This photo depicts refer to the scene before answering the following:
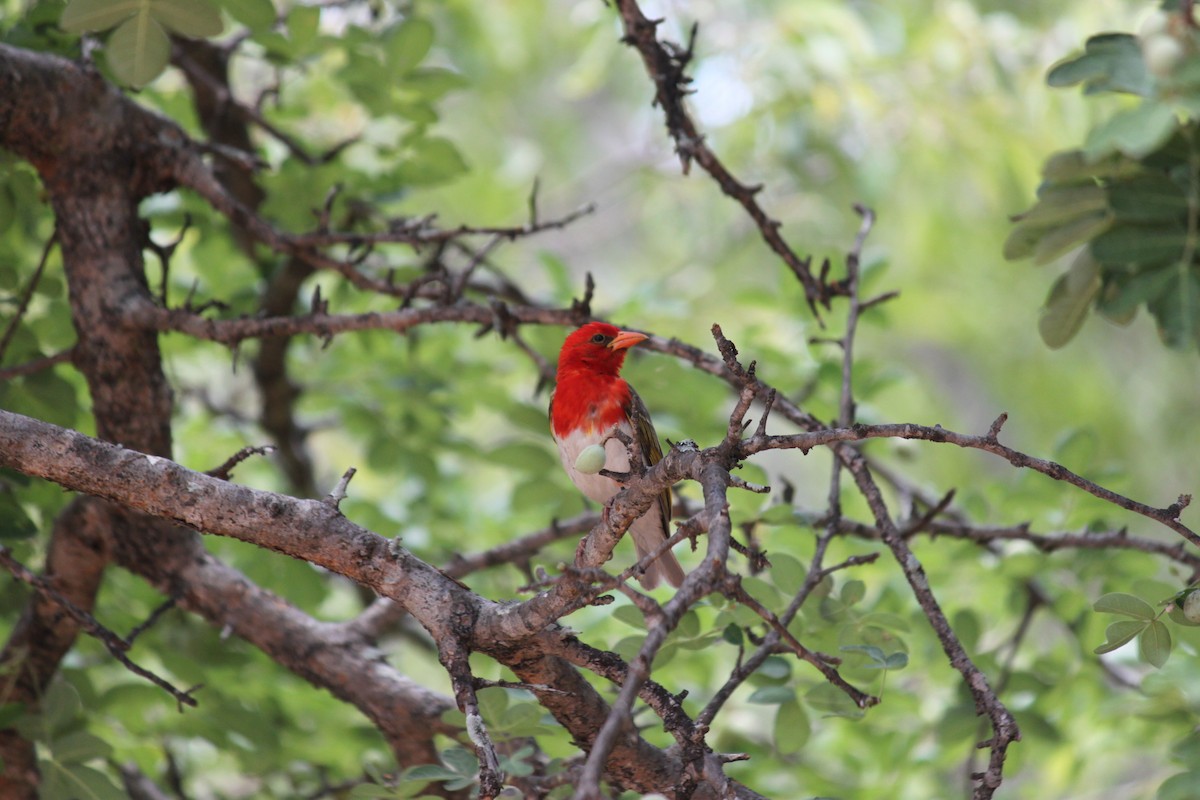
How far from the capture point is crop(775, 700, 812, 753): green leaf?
119 inches

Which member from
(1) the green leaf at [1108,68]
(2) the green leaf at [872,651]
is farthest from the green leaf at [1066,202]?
(2) the green leaf at [872,651]

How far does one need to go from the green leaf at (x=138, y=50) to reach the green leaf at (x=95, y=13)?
29mm

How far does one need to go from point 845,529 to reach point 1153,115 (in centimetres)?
142

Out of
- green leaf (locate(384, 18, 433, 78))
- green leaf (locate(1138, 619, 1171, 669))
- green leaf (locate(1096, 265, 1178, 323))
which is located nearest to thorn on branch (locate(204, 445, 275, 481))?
green leaf (locate(384, 18, 433, 78))

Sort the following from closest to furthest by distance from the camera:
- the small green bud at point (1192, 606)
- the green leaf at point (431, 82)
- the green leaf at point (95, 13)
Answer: the small green bud at point (1192, 606), the green leaf at point (95, 13), the green leaf at point (431, 82)

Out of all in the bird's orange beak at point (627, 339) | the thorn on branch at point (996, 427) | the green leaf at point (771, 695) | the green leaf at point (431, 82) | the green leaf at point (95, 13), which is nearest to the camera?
the thorn on branch at point (996, 427)

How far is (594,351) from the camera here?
358 centimetres

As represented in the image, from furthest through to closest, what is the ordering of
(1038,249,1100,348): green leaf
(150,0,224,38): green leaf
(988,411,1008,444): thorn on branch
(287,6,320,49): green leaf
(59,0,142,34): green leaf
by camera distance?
(287,6,320,49): green leaf
(1038,249,1100,348): green leaf
(150,0,224,38): green leaf
(59,0,142,34): green leaf
(988,411,1008,444): thorn on branch

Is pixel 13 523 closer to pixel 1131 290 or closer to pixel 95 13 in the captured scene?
pixel 95 13

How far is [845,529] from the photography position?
330cm

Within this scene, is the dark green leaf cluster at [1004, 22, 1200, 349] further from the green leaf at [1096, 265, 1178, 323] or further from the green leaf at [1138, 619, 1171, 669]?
the green leaf at [1138, 619, 1171, 669]

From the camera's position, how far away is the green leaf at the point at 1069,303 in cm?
314

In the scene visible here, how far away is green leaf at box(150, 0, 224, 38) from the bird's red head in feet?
4.49

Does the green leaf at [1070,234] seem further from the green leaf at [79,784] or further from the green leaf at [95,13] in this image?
the green leaf at [79,784]
